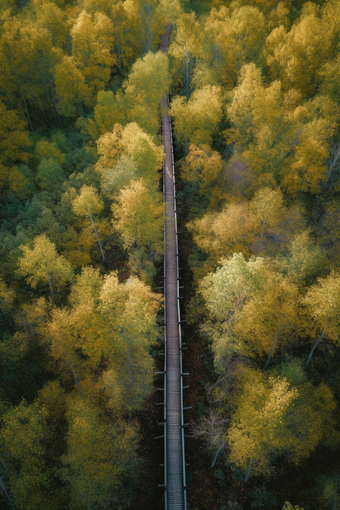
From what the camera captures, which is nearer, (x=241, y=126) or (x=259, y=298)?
(x=259, y=298)

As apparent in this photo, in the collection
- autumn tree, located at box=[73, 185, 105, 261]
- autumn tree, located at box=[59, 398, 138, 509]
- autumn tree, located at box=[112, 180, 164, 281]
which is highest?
autumn tree, located at box=[73, 185, 105, 261]

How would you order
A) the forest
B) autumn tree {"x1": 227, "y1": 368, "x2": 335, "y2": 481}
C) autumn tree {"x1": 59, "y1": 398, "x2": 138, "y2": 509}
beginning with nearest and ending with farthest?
autumn tree {"x1": 59, "y1": 398, "x2": 138, "y2": 509} → autumn tree {"x1": 227, "y1": 368, "x2": 335, "y2": 481} → the forest

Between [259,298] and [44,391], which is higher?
[259,298]

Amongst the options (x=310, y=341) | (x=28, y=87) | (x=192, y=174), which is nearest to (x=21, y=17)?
(x=28, y=87)

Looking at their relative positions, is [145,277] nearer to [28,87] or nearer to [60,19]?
[28,87]

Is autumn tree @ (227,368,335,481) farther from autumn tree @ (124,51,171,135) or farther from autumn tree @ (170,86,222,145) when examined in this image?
autumn tree @ (124,51,171,135)

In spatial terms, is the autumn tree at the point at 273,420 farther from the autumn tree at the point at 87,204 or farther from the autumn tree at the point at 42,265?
the autumn tree at the point at 87,204

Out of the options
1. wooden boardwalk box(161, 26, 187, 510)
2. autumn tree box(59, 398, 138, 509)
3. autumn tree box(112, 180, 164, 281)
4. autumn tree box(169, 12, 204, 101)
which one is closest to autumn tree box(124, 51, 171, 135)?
autumn tree box(169, 12, 204, 101)
